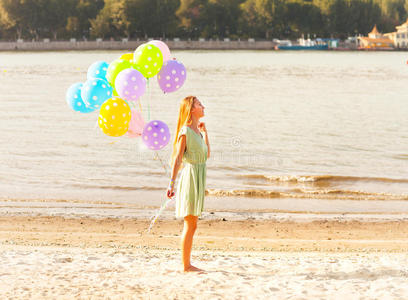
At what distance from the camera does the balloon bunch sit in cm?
909

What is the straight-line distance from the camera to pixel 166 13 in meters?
150

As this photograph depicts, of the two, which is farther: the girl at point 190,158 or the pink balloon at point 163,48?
the pink balloon at point 163,48

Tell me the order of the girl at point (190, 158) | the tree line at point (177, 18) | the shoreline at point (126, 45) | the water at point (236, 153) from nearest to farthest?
the girl at point (190, 158) < the water at point (236, 153) < the shoreline at point (126, 45) < the tree line at point (177, 18)

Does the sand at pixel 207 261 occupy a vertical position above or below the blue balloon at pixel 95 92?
below

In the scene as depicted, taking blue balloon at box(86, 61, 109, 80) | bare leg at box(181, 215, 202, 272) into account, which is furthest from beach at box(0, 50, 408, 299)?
blue balloon at box(86, 61, 109, 80)

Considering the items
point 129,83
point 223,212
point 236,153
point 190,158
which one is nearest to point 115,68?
point 129,83

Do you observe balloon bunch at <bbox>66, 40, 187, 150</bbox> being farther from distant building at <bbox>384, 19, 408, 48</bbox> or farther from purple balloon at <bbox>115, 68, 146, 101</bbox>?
distant building at <bbox>384, 19, 408, 48</bbox>

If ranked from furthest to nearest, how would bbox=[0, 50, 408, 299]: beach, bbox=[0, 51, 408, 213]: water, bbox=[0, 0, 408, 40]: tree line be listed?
bbox=[0, 0, 408, 40]: tree line → bbox=[0, 51, 408, 213]: water → bbox=[0, 50, 408, 299]: beach

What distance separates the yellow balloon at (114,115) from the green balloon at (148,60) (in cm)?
49

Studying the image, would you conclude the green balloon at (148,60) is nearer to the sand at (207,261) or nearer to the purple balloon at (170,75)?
the purple balloon at (170,75)

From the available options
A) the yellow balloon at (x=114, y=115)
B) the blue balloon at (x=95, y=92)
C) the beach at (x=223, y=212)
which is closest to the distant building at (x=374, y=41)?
the beach at (x=223, y=212)

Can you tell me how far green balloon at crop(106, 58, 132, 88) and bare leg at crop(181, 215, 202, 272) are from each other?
8.48 feet

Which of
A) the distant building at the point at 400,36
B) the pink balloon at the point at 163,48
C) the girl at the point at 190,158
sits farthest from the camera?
the distant building at the point at 400,36

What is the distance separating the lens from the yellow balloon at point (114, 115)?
9070mm
